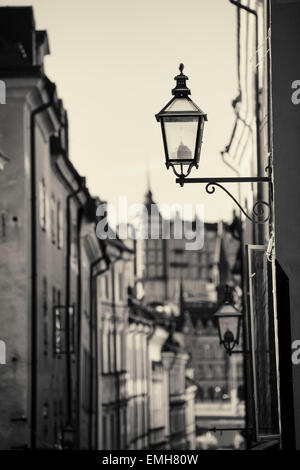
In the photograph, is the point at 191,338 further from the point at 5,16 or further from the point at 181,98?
the point at 181,98

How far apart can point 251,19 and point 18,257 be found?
248 inches

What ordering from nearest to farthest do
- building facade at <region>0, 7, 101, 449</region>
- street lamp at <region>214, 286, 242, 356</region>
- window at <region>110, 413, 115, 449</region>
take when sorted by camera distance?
street lamp at <region>214, 286, 242, 356</region> < building facade at <region>0, 7, 101, 449</region> < window at <region>110, 413, 115, 449</region>

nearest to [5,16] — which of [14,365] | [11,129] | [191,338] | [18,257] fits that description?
[11,129]

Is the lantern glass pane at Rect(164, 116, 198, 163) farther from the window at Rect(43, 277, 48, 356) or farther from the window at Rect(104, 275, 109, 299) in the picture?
the window at Rect(104, 275, 109, 299)

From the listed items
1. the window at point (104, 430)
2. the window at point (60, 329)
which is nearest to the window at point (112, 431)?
the window at point (104, 430)

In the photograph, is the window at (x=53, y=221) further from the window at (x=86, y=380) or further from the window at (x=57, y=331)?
the window at (x=86, y=380)

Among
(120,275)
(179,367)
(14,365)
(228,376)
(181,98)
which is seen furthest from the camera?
(228,376)

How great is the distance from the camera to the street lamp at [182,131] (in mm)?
9672

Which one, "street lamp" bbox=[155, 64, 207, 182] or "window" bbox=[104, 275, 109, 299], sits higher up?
"window" bbox=[104, 275, 109, 299]

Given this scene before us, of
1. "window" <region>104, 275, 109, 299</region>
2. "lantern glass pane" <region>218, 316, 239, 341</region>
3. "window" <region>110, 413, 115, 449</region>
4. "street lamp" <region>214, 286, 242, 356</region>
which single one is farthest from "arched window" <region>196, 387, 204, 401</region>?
"lantern glass pane" <region>218, 316, 239, 341</region>

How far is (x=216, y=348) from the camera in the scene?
157375mm

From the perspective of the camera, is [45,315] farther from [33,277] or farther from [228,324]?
[228,324]

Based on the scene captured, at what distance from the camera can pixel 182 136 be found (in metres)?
9.70

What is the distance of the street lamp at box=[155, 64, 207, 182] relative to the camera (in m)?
9.67
